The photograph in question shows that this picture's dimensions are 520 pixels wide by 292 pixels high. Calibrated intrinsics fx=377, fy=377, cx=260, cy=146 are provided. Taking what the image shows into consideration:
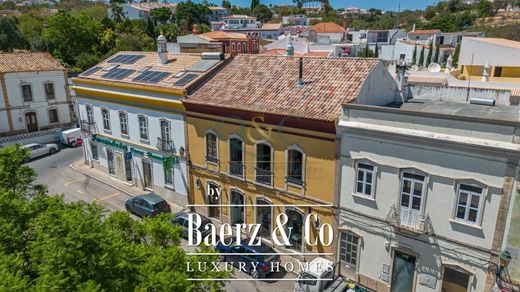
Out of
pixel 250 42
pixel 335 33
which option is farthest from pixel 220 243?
pixel 335 33

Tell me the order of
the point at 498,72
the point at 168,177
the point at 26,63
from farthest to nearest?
the point at 26,63, the point at 498,72, the point at 168,177

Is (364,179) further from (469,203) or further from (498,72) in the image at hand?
(498,72)

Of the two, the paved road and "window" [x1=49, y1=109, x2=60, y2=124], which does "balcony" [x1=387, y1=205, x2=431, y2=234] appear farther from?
"window" [x1=49, y1=109, x2=60, y2=124]

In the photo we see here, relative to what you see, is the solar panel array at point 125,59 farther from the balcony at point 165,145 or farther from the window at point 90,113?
the balcony at point 165,145

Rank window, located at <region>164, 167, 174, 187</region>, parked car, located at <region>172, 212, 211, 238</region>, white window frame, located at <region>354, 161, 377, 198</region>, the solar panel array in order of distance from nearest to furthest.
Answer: white window frame, located at <region>354, 161, 377, 198</region> → parked car, located at <region>172, 212, 211, 238</region> → window, located at <region>164, 167, 174, 187</region> → the solar panel array

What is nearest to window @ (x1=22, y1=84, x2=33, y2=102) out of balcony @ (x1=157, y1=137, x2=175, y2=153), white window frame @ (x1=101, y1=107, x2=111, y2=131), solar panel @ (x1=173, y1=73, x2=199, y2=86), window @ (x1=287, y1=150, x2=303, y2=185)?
white window frame @ (x1=101, y1=107, x2=111, y2=131)

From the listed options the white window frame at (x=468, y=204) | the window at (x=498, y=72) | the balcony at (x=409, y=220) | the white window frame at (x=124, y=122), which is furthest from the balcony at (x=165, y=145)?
the window at (x=498, y=72)

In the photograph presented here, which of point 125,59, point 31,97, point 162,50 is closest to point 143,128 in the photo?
point 162,50
